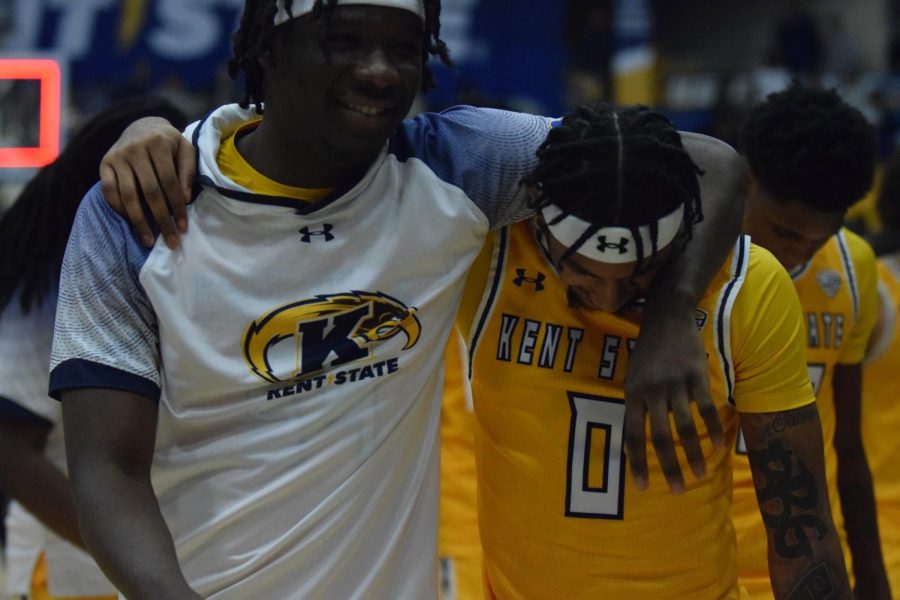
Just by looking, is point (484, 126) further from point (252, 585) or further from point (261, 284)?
point (252, 585)

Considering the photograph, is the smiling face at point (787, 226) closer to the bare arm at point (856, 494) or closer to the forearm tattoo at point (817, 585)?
the bare arm at point (856, 494)

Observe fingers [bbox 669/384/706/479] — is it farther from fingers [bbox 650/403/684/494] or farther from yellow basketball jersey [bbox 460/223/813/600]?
yellow basketball jersey [bbox 460/223/813/600]

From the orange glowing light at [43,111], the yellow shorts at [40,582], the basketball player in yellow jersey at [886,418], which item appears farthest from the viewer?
the orange glowing light at [43,111]

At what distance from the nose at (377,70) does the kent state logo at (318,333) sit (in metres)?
0.39

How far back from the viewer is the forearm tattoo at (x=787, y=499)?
2.61m

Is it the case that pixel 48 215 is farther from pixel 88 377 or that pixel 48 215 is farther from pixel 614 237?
pixel 614 237

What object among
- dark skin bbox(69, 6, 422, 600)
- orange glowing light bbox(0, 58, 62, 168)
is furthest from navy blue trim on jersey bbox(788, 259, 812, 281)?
orange glowing light bbox(0, 58, 62, 168)

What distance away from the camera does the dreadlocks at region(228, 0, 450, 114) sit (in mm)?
2348

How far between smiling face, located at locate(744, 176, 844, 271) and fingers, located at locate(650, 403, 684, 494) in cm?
130

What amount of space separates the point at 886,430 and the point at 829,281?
1.03 m

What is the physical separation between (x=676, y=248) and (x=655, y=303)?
0.42ft

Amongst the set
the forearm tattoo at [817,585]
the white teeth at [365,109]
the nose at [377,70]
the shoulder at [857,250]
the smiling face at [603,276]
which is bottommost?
the forearm tattoo at [817,585]

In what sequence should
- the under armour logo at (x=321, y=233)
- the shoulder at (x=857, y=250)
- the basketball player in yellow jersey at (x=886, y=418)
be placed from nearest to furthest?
1. the under armour logo at (x=321, y=233)
2. the shoulder at (x=857, y=250)
3. the basketball player in yellow jersey at (x=886, y=418)

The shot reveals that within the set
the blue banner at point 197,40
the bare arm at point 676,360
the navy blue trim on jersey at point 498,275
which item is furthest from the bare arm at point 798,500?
the blue banner at point 197,40
